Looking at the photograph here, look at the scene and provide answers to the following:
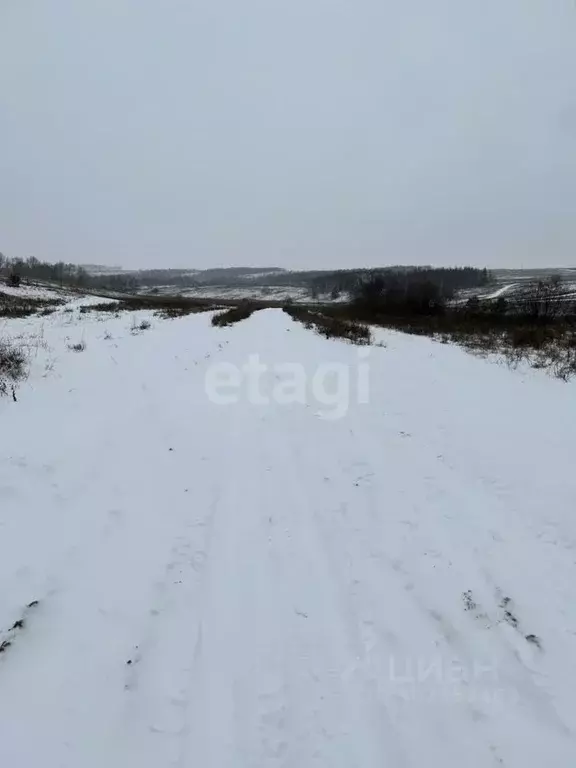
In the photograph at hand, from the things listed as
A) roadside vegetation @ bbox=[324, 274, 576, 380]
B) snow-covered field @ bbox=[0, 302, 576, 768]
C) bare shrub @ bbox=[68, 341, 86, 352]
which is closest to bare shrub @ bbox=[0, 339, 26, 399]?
snow-covered field @ bbox=[0, 302, 576, 768]

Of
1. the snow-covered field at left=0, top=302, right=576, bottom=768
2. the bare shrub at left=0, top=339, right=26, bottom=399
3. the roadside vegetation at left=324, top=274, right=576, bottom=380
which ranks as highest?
the roadside vegetation at left=324, top=274, right=576, bottom=380

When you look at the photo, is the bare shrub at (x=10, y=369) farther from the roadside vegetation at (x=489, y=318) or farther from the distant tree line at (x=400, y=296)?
the distant tree line at (x=400, y=296)

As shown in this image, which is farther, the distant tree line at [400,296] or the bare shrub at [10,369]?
the distant tree line at [400,296]

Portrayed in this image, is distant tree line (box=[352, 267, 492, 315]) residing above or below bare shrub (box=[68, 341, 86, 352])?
above

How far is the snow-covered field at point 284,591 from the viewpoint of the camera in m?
2.04

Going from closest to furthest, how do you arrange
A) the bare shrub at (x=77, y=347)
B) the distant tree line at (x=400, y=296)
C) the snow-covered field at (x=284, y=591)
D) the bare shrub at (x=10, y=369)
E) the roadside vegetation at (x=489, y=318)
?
1. the snow-covered field at (x=284, y=591)
2. the bare shrub at (x=10, y=369)
3. the bare shrub at (x=77, y=347)
4. the roadside vegetation at (x=489, y=318)
5. the distant tree line at (x=400, y=296)

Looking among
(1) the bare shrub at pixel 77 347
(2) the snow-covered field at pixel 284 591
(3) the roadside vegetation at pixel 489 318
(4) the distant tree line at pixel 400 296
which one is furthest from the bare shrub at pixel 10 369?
(4) the distant tree line at pixel 400 296

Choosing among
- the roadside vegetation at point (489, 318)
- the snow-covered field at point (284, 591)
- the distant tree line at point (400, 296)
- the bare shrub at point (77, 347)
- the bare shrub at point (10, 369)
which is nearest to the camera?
the snow-covered field at point (284, 591)

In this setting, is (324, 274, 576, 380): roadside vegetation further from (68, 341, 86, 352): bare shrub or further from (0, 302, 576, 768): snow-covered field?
(68, 341, 86, 352): bare shrub

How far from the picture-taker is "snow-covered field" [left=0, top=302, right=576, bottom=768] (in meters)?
2.04

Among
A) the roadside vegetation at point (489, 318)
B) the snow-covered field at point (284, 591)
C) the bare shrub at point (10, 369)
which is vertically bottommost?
the snow-covered field at point (284, 591)

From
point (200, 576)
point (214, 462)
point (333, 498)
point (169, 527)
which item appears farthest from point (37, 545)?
point (333, 498)

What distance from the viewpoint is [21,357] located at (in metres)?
8.68

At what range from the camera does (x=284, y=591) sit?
294cm
